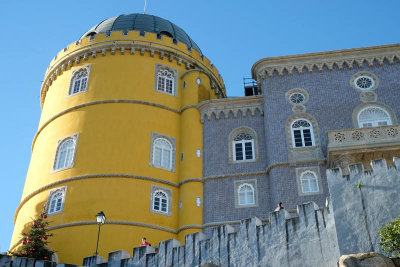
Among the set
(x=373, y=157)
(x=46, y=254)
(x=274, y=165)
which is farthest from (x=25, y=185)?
(x=373, y=157)

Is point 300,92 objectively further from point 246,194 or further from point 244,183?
point 246,194

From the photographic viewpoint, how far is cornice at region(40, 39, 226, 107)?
3234 centimetres

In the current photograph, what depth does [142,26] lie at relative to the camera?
35.4 meters

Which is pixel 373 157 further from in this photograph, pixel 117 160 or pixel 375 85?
pixel 117 160

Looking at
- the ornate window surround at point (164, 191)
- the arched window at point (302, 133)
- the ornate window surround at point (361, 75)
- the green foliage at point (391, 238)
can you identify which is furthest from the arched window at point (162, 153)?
the green foliage at point (391, 238)

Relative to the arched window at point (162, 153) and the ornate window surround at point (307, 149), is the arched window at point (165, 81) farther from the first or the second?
the ornate window surround at point (307, 149)

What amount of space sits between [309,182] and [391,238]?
38.2ft

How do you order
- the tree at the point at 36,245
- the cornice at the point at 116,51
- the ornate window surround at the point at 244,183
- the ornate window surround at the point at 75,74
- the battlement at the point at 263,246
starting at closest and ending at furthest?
the battlement at the point at 263,246, the tree at the point at 36,245, the ornate window surround at the point at 244,183, the ornate window surround at the point at 75,74, the cornice at the point at 116,51

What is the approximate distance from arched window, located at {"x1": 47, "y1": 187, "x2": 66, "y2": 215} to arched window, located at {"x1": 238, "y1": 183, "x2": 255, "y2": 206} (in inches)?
346

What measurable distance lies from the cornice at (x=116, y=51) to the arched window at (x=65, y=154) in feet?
18.4

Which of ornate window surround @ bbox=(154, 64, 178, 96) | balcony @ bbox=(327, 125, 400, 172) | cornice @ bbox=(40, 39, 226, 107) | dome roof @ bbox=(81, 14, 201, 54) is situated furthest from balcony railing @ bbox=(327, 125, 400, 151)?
dome roof @ bbox=(81, 14, 201, 54)

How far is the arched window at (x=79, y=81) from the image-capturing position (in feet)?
104

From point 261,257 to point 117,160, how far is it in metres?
12.5

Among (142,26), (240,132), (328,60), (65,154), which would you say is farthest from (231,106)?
(65,154)
